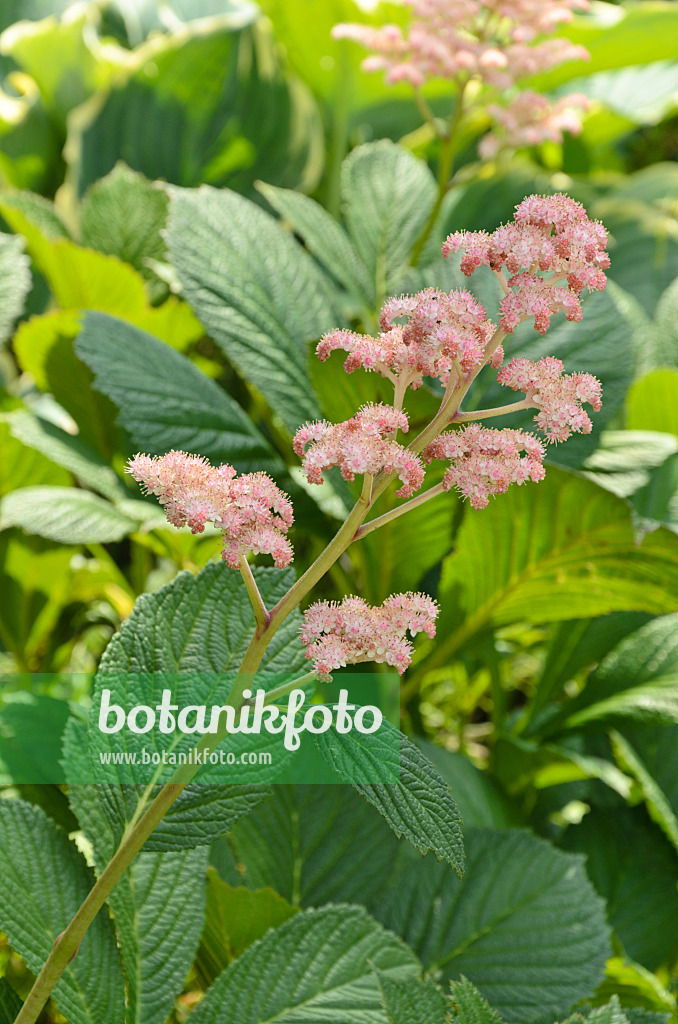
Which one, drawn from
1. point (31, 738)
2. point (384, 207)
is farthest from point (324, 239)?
point (31, 738)

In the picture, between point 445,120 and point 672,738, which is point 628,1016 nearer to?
point 672,738

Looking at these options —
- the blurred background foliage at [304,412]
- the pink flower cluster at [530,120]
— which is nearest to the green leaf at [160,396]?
the blurred background foliage at [304,412]

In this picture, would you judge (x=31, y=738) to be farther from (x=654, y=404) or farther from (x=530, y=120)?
(x=530, y=120)

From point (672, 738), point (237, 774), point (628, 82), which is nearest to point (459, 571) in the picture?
point (672, 738)

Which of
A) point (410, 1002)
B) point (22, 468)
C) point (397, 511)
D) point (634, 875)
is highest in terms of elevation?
point (397, 511)

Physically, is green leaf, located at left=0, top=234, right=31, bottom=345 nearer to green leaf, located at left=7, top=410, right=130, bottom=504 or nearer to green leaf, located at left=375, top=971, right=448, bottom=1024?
green leaf, located at left=7, top=410, right=130, bottom=504

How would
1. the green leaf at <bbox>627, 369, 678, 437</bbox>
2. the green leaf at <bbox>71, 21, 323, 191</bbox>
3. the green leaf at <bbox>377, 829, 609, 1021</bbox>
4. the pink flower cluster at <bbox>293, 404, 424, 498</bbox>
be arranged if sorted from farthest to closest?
the green leaf at <bbox>71, 21, 323, 191</bbox> → the green leaf at <bbox>627, 369, 678, 437</bbox> → the green leaf at <bbox>377, 829, 609, 1021</bbox> → the pink flower cluster at <bbox>293, 404, 424, 498</bbox>

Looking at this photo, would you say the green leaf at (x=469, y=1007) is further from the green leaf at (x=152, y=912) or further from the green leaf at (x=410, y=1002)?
the green leaf at (x=152, y=912)

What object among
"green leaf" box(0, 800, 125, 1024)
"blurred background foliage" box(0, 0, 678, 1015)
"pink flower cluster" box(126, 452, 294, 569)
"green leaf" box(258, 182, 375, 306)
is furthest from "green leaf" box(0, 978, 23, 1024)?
"green leaf" box(258, 182, 375, 306)
